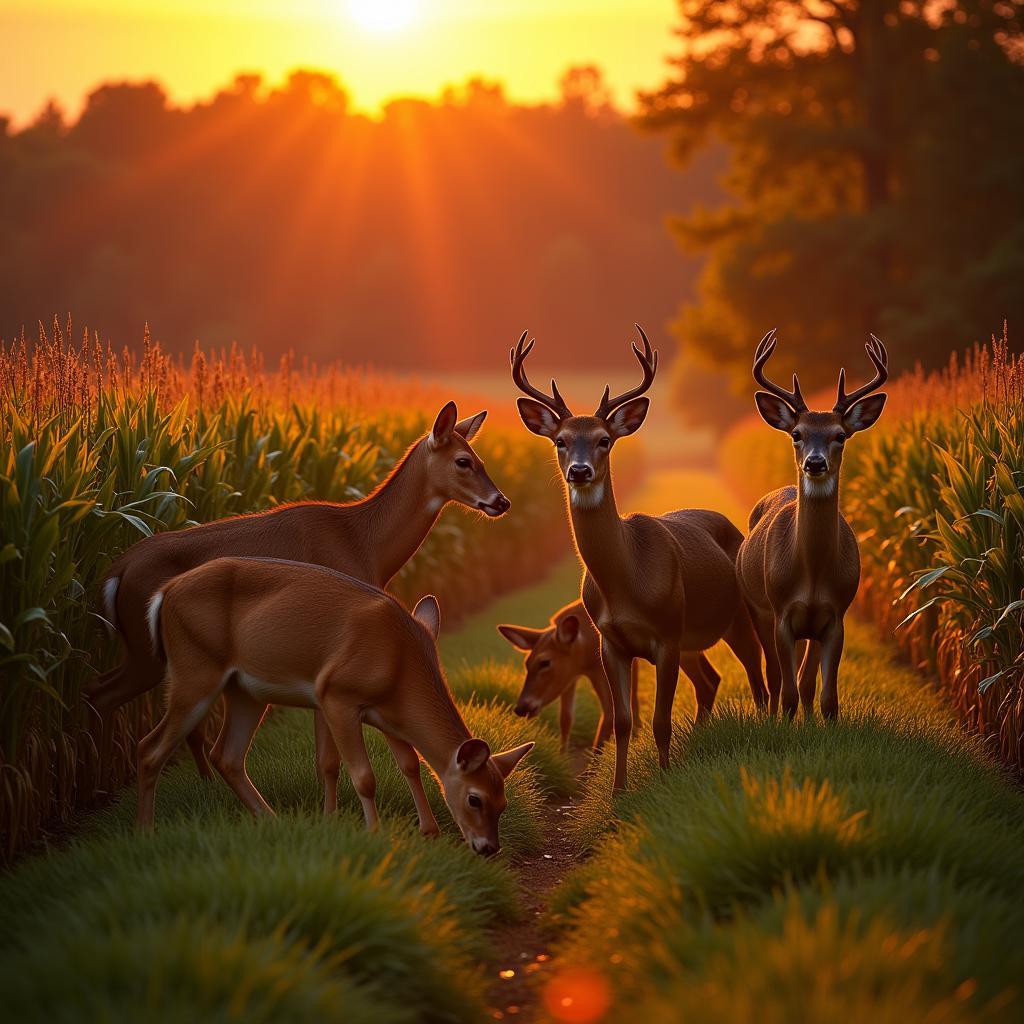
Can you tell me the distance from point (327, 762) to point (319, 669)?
712 millimetres

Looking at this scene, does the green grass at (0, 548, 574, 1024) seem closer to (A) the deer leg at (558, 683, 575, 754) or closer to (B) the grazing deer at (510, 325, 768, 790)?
(B) the grazing deer at (510, 325, 768, 790)

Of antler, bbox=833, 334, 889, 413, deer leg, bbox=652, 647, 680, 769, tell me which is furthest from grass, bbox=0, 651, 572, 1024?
antler, bbox=833, 334, 889, 413

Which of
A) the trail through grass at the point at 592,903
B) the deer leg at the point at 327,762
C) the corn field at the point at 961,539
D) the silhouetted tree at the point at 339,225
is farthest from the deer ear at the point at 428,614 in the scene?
the silhouetted tree at the point at 339,225

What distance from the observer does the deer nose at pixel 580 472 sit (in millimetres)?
7969

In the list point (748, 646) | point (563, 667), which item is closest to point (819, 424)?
point (748, 646)

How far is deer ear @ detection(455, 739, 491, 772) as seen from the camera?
22.1 feet

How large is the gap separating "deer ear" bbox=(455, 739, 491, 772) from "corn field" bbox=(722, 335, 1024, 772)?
133 inches

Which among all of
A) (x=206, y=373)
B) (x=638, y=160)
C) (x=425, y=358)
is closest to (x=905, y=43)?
(x=206, y=373)

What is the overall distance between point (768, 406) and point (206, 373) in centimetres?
507

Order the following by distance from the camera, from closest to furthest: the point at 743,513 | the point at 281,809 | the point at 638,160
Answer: the point at 281,809 → the point at 743,513 → the point at 638,160

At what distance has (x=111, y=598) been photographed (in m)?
7.71

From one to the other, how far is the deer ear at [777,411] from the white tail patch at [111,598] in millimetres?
4130

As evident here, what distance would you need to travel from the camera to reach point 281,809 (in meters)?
7.84

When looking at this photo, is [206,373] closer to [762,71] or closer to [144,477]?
[144,477]
